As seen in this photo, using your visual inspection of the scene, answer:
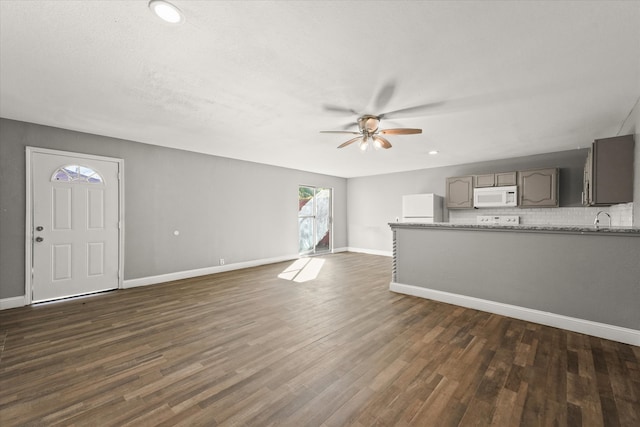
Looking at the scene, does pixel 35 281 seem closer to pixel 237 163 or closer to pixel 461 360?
pixel 237 163

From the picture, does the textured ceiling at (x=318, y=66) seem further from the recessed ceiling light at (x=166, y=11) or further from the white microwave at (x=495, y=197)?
the white microwave at (x=495, y=197)

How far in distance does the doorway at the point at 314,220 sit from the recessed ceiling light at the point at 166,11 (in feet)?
19.4

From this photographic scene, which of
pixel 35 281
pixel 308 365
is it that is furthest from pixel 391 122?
pixel 35 281

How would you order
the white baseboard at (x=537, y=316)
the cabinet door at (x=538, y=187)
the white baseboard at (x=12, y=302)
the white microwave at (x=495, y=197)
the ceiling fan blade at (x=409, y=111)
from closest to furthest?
the white baseboard at (x=537, y=316) → the ceiling fan blade at (x=409, y=111) → the white baseboard at (x=12, y=302) → the cabinet door at (x=538, y=187) → the white microwave at (x=495, y=197)

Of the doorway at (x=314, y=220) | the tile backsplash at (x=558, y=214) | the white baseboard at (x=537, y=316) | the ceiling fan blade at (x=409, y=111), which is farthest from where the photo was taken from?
the doorway at (x=314, y=220)

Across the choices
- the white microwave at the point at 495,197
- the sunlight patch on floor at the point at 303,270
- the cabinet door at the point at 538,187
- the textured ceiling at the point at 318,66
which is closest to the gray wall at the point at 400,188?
the cabinet door at the point at 538,187

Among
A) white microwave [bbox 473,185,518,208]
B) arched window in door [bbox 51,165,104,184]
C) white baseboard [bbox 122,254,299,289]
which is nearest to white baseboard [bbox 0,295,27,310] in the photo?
white baseboard [bbox 122,254,299,289]

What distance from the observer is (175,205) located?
5078 mm

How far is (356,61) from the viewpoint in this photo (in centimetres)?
221

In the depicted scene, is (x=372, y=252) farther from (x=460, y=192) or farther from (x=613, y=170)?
(x=613, y=170)

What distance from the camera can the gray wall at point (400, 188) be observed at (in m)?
5.25

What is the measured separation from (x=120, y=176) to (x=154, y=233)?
1096mm

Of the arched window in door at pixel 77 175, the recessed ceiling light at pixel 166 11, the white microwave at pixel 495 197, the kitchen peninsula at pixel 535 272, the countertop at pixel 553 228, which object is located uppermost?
the recessed ceiling light at pixel 166 11

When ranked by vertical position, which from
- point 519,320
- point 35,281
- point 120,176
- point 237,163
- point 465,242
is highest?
point 237,163
